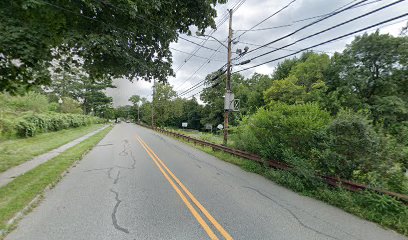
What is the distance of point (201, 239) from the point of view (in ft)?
13.4

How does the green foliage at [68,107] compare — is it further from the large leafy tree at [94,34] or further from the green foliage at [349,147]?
the green foliage at [349,147]

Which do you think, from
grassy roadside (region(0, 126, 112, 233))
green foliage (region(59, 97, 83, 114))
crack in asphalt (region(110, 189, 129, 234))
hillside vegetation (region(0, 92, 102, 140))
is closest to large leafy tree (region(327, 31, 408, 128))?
crack in asphalt (region(110, 189, 129, 234))

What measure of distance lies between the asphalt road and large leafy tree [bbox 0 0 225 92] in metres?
3.73

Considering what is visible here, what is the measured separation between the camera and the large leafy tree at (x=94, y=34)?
234 inches

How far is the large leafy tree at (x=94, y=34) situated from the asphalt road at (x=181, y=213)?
3.73 metres

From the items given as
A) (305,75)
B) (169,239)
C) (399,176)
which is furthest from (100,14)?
(305,75)

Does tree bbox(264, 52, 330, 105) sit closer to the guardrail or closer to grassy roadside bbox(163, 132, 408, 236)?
the guardrail

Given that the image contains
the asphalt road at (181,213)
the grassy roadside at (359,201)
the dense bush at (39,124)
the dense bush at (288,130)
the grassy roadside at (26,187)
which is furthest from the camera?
the dense bush at (39,124)

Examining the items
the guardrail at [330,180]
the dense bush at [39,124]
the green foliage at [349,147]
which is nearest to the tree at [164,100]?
the dense bush at [39,124]

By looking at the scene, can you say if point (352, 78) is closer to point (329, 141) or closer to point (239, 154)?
point (239, 154)

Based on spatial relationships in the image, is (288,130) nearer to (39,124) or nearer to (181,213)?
(181,213)

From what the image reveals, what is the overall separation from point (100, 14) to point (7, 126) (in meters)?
14.6

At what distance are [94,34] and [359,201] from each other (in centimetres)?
833

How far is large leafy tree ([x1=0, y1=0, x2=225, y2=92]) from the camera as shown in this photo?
234 inches
